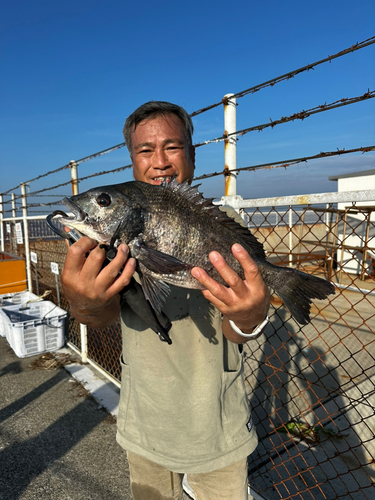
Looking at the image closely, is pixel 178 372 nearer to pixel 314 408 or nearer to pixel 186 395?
pixel 186 395

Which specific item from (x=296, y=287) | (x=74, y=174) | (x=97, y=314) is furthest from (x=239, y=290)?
(x=74, y=174)

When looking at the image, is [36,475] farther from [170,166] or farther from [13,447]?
[170,166]

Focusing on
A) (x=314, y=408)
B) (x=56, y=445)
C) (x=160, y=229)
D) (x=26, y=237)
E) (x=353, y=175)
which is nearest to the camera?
(x=160, y=229)

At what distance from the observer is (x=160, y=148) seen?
6.94 ft

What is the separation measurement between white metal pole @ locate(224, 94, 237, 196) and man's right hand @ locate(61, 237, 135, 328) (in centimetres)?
151

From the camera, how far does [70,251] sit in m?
1.64

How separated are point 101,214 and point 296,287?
4.02 feet

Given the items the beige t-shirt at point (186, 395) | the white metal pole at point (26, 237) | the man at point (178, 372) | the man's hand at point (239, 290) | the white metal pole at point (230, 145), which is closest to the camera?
the man's hand at point (239, 290)

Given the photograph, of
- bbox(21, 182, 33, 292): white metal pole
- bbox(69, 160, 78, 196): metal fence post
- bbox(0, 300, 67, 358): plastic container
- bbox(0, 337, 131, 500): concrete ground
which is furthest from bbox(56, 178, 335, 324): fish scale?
bbox(21, 182, 33, 292): white metal pole

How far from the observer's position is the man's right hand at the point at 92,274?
164 cm

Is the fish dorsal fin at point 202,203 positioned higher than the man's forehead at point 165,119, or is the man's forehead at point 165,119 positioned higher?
the man's forehead at point 165,119

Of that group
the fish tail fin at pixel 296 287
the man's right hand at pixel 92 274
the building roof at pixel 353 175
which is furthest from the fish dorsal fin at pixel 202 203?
the building roof at pixel 353 175

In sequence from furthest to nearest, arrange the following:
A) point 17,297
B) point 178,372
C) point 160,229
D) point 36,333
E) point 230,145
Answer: point 17,297 < point 36,333 < point 230,145 < point 178,372 < point 160,229

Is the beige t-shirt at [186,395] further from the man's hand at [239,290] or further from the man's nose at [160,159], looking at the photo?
the man's nose at [160,159]
